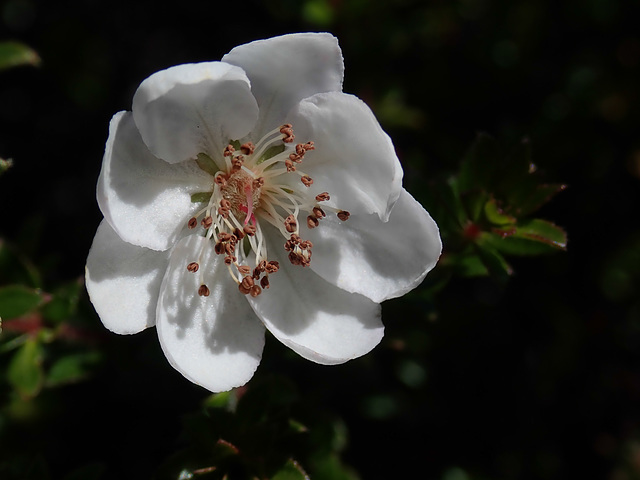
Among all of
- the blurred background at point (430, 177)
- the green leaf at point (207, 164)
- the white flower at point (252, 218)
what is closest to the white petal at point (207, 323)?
the white flower at point (252, 218)

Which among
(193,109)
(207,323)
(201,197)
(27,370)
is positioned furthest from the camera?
(27,370)

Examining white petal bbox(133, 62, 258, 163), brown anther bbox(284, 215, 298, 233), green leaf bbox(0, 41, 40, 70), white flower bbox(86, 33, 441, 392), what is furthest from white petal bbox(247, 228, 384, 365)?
green leaf bbox(0, 41, 40, 70)

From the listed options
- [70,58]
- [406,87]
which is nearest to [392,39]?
[406,87]

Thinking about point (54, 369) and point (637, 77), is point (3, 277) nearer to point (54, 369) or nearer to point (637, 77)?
point (54, 369)

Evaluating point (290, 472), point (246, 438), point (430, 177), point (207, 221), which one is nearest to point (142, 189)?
point (207, 221)

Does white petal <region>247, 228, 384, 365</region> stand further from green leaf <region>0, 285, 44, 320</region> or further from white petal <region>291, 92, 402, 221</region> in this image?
green leaf <region>0, 285, 44, 320</region>

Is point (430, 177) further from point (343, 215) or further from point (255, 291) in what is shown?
point (255, 291)
